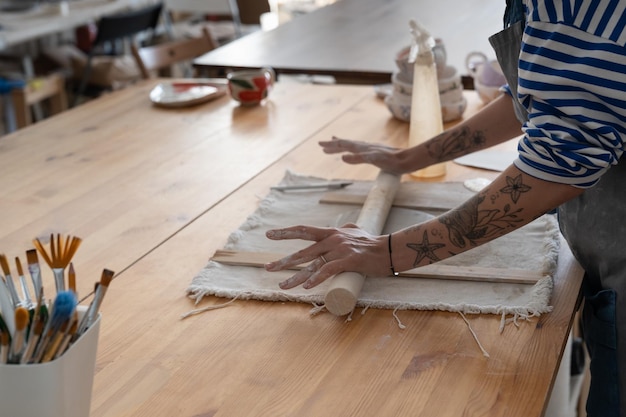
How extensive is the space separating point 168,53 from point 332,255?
6.36ft

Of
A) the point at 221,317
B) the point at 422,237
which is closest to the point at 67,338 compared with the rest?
the point at 221,317

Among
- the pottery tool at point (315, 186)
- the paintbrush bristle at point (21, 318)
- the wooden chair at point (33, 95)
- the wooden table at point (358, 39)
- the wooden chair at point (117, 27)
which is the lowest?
the wooden chair at point (33, 95)

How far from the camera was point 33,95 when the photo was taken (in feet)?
13.3

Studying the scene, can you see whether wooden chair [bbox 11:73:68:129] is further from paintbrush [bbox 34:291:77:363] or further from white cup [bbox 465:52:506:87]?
paintbrush [bbox 34:291:77:363]

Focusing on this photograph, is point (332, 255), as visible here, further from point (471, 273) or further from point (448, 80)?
point (448, 80)

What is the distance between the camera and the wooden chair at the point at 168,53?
276 centimetres

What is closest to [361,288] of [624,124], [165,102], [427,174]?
[624,124]

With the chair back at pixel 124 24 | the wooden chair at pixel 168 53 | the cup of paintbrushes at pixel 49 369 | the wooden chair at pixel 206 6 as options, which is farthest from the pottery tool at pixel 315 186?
the wooden chair at pixel 206 6

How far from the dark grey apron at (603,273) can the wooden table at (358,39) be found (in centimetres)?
127

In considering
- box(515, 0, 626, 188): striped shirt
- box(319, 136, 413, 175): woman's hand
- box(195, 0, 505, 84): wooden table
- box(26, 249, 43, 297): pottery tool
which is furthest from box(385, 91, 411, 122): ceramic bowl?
box(26, 249, 43, 297): pottery tool

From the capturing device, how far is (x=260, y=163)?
1788 mm

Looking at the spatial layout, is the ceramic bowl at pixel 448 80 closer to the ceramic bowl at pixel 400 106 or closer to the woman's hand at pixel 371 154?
the ceramic bowl at pixel 400 106

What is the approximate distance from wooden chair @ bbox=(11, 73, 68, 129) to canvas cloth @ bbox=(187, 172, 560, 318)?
2864 millimetres

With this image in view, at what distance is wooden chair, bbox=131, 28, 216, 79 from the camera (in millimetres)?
2760
